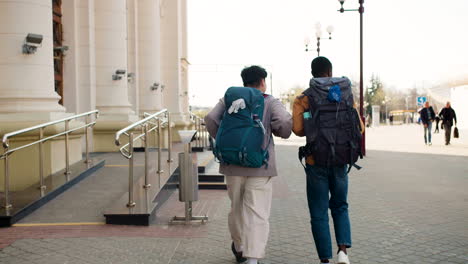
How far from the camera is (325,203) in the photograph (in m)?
5.05

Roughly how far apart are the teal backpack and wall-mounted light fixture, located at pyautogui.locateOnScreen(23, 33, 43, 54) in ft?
18.9

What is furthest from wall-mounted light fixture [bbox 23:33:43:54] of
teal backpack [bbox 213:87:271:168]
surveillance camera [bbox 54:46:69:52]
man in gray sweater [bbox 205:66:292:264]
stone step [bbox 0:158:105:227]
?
teal backpack [bbox 213:87:271:168]

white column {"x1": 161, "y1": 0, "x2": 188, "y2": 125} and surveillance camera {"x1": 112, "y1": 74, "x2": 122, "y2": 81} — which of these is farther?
white column {"x1": 161, "y1": 0, "x2": 188, "y2": 125}

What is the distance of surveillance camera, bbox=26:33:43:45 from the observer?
9.59 meters

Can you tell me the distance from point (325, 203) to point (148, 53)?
1776 centimetres

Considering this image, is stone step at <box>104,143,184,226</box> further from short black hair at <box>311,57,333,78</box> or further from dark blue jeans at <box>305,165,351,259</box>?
→ short black hair at <box>311,57,333,78</box>

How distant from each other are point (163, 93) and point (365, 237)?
21.3 metres

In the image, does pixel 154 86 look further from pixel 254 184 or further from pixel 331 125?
pixel 331 125

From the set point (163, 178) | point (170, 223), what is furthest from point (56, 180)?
point (170, 223)

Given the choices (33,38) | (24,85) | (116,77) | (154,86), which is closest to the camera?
(33,38)

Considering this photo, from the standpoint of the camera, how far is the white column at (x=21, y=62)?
9578 millimetres

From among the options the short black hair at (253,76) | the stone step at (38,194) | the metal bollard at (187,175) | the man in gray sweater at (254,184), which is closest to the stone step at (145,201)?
the metal bollard at (187,175)

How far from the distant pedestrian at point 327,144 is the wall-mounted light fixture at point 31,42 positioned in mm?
6081

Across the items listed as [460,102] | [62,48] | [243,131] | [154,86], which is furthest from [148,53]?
[460,102]
